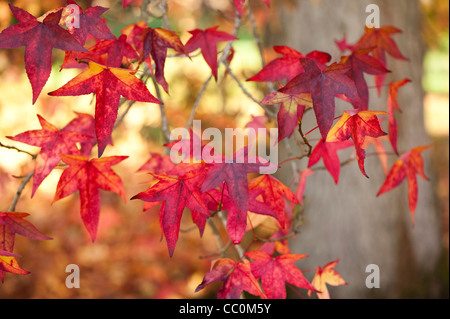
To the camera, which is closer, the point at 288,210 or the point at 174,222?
the point at 174,222

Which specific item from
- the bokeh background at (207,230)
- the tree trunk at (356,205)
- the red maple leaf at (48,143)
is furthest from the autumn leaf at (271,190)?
the tree trunk at (356,205)

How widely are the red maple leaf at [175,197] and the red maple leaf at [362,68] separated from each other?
1.50 feet

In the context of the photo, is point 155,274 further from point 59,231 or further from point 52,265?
point 59,231

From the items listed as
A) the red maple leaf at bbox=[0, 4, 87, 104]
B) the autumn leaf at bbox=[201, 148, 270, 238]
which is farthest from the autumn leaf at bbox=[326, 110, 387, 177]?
the red maple leaf at bbox=[0, 4, 87, 104]

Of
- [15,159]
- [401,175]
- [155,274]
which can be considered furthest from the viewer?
[15,159]

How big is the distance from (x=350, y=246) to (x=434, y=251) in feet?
2.62

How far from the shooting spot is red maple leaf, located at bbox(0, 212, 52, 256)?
926 millimetres

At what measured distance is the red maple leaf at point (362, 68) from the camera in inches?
39.5

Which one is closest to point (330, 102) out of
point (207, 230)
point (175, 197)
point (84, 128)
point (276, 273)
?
point (175, 197)

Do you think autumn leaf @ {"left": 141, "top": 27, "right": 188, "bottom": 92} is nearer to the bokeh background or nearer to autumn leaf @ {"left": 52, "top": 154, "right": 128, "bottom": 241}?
autumn leaf @ {"left": 52, "top": 154, "right": 128, "bottom": 241}

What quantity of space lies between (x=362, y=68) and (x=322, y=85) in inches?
10.6

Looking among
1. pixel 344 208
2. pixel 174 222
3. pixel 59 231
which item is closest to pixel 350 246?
pixel 344 208

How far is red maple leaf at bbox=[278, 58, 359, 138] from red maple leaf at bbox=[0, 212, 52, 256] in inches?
25.7

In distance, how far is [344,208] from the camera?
7.45 ft
